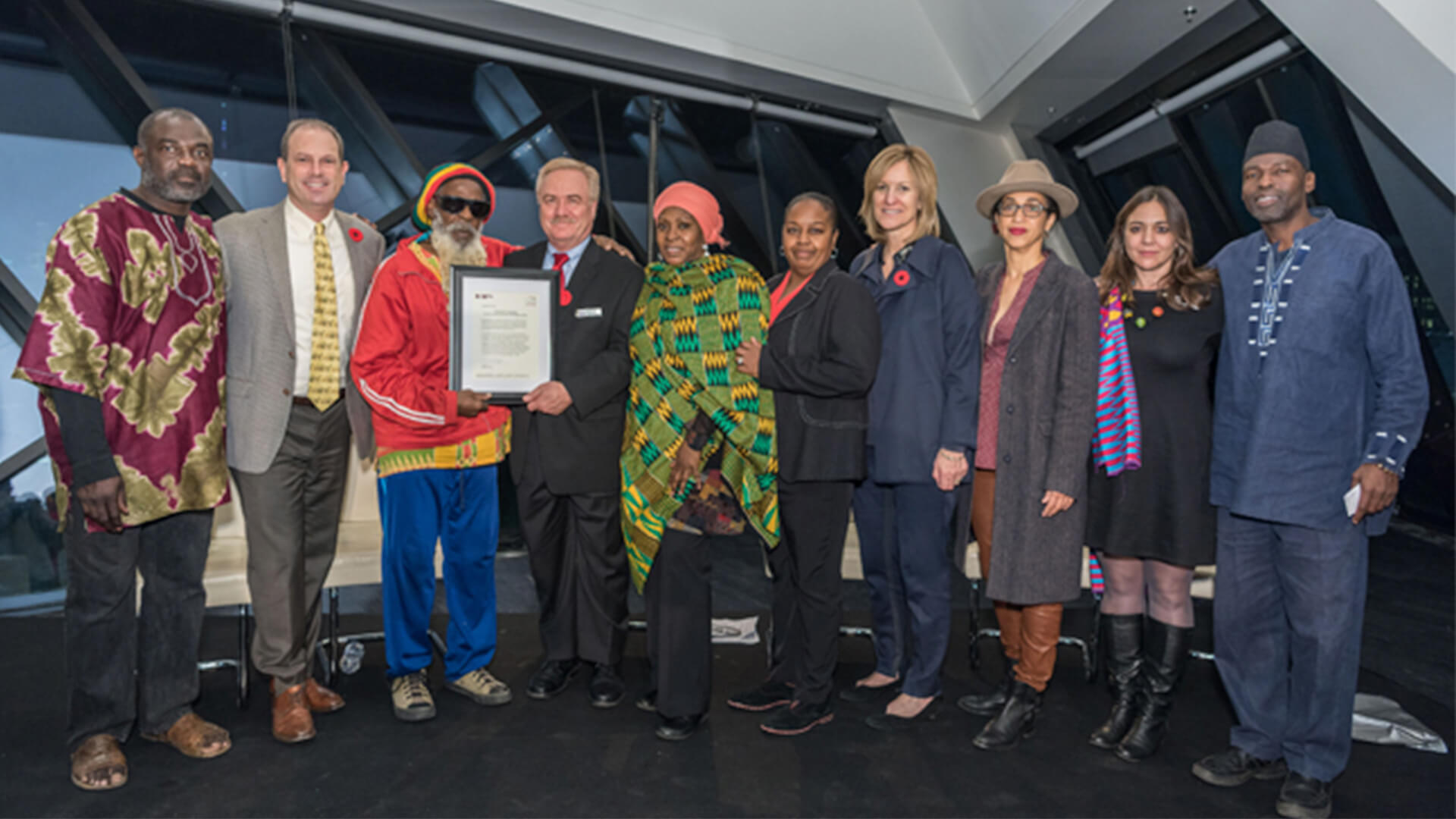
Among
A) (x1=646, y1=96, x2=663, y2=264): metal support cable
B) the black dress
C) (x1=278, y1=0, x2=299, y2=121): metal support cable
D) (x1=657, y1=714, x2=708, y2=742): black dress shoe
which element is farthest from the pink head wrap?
(x1=646, y1=96, x2=663, y2=264): metal support cable

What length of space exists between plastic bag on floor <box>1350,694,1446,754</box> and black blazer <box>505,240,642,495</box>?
2.68 m

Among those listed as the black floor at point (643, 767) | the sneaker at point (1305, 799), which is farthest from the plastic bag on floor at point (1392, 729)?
the sneaker at point (1305, 799)

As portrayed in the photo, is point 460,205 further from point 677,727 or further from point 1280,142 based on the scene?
point 1280,142

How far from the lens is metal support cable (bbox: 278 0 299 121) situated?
4.79 m

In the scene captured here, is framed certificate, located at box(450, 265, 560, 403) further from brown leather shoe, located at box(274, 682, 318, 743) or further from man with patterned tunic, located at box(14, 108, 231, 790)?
brown leather shoe, located at box(274, 682, 318, 743)

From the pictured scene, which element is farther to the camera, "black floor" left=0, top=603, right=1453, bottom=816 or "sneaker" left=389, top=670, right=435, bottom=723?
"sneaker" left=389, top=670, right=435, bottom=723

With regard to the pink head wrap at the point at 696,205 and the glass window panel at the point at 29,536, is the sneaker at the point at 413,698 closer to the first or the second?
the pink head wrap at the point at 696,205

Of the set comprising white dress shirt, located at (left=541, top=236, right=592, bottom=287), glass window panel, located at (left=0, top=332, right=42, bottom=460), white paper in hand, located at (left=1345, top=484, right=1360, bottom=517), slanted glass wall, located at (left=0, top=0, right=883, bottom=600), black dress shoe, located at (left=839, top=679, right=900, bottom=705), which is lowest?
black dress shoe, located at (left=839, top=679, right=900, bottom=705)

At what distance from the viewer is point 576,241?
118 inches

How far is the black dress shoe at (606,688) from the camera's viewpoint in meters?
3.04

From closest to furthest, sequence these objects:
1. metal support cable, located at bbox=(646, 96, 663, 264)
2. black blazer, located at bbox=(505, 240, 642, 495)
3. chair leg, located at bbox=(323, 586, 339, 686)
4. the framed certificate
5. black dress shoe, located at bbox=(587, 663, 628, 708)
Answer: the framed certificate < black blazer, located at bbox=(505, 240, 642, 495) < black dress shoe, located at bbox=(587, 663, 628, 708) < chair leg, located at bbox=(323, 586, 339, 686) < metal support cable, located at bbox=(646, 96, 663, 264)

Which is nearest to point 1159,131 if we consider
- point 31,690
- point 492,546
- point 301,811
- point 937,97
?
point 937,97

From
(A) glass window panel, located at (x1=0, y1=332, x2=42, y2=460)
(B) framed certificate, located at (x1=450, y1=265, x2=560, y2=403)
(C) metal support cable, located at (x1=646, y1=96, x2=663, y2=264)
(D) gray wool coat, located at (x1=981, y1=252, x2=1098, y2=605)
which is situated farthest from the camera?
(C) metal support cable, located at (x1=646, y1=96, x2=663, y2=264)

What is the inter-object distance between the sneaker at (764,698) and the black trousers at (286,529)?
57.7 inches
